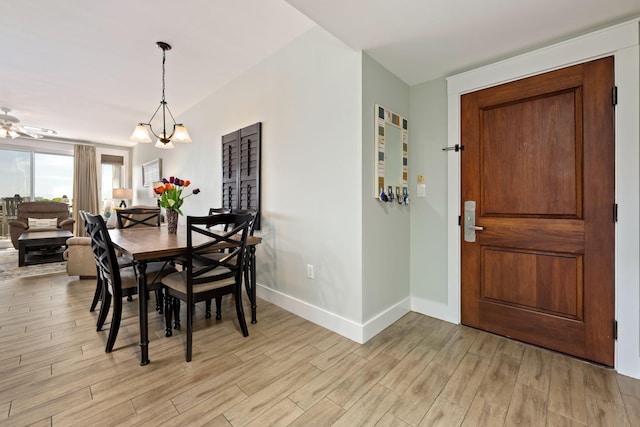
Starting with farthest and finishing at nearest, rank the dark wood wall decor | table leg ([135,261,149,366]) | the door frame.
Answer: the dark wood wall decor < table leg ([135,261,149,366]) < the door frame

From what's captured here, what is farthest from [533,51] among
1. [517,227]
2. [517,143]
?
[517,227]

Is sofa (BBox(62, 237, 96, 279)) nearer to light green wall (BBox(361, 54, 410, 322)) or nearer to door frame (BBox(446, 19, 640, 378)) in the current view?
light green wall (BBox(361, 54, 410, 322))

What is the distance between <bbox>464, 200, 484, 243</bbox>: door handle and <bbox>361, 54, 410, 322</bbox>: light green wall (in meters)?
0.51

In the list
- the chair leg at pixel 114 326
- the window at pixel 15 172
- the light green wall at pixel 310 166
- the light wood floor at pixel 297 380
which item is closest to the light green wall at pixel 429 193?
the light wood floor at pixel 297 380

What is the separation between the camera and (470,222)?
2312 millimetres

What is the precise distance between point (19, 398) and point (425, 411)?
7.02ft

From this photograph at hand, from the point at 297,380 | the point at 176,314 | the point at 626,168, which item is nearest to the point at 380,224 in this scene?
the point at 297,380

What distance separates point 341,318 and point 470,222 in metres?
1.36

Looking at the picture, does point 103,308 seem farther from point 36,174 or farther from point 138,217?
point 36,174

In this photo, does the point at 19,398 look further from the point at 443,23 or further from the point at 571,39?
the point at 571,39

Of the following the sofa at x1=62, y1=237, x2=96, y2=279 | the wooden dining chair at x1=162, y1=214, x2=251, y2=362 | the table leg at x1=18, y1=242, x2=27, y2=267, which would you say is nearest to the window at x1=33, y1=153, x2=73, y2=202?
the table leg at x1=18, y1=242, x2=27, y2=267

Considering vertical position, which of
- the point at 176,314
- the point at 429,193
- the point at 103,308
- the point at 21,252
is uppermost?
the point at 429,193

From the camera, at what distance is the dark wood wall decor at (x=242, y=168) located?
2.98m

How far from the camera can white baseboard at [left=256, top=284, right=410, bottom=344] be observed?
210 centimetres
